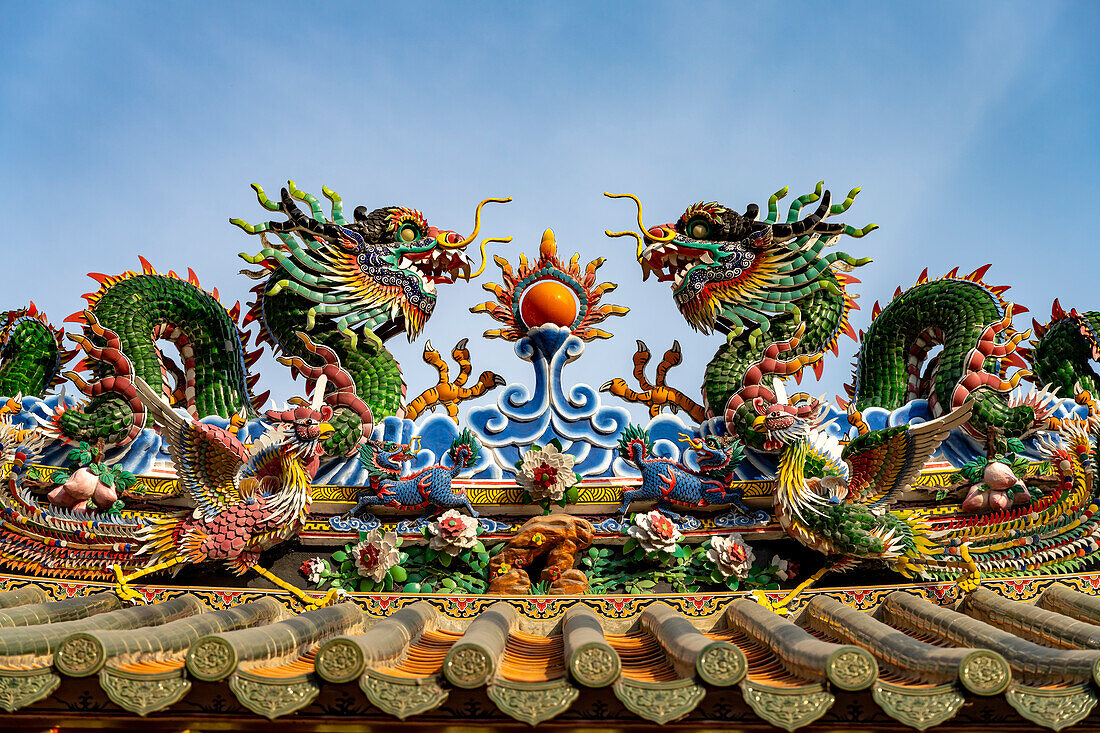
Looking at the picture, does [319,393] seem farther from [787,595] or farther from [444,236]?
[787,595]

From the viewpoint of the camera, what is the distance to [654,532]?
20.6 feet

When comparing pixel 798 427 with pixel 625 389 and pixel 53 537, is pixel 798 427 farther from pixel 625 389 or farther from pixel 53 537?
pixel 53 537

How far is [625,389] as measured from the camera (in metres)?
7.16

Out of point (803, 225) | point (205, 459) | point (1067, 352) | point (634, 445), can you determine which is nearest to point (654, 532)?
point (634, 445)

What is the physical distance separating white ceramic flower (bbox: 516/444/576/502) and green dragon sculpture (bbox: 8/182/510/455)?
117cm

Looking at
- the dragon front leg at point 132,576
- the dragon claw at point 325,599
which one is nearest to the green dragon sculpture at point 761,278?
the dragon claw at point 325,599

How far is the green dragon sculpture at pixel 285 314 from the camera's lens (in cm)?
726

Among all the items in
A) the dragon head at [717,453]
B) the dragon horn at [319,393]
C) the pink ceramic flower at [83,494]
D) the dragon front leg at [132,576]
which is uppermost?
the dragon horn at [319,393]

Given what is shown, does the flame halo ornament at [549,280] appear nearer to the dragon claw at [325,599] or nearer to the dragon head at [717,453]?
the dragon head at [717,453]

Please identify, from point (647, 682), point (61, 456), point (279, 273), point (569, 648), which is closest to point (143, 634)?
point (569, 648)

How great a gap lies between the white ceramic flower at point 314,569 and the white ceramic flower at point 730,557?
8.03ft

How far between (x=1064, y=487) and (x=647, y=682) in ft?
12.3

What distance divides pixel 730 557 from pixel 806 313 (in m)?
2.12

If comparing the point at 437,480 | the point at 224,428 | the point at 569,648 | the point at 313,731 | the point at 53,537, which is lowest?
the point at 313,731
